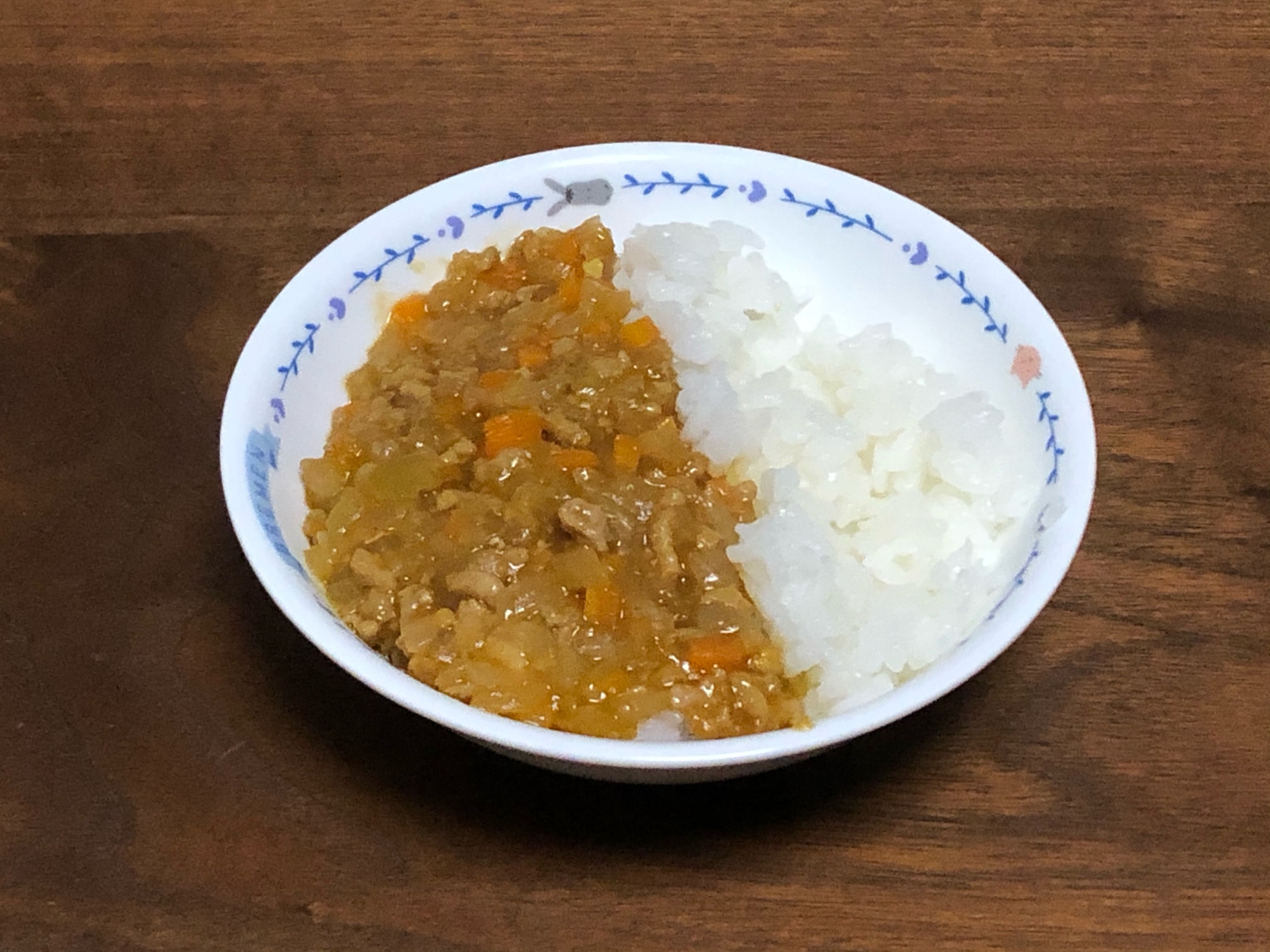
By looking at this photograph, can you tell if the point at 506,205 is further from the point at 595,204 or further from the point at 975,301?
the point at 975,301

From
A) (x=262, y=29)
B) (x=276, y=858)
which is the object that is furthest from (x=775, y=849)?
(x=262, y=29)

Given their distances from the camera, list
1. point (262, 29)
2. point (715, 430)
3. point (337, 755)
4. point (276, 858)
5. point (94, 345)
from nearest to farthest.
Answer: point (276, 858) → point (337, 755) → point (715, 430) → point (94, 345) → point (262, 29)

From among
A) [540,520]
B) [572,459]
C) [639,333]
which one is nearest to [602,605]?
[540,520]

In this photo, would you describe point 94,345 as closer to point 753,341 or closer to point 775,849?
point 753,341

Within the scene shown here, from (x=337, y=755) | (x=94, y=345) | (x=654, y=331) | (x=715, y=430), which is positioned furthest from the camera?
(x=94, y=345)

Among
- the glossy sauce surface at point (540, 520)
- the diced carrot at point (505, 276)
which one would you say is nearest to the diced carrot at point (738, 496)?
the glossy sauce surface at point (540, 520)

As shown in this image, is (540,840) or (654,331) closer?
(540,840)
